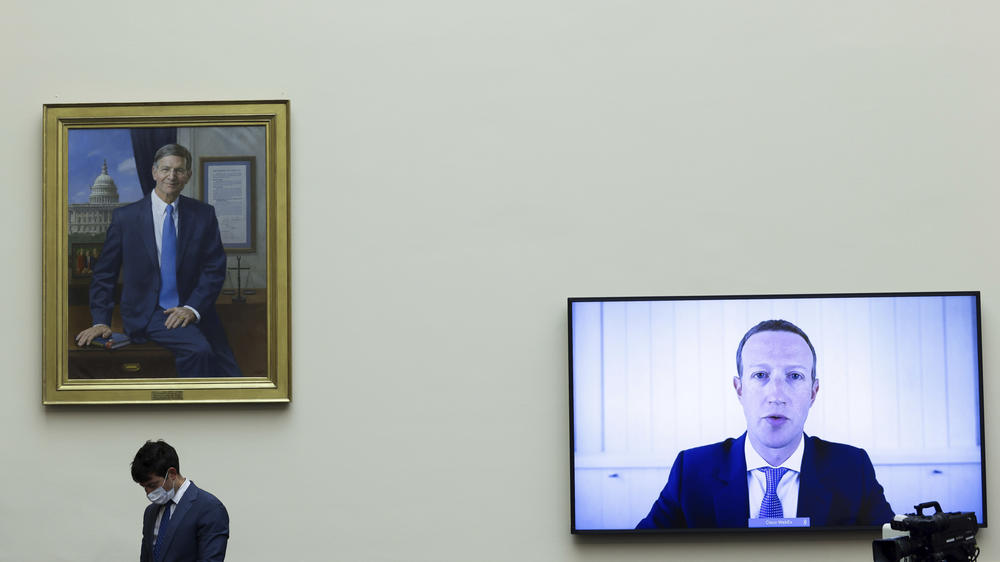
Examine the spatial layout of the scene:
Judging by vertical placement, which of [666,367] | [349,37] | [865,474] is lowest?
[865,474]

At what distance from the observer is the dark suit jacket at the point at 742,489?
21.7ft

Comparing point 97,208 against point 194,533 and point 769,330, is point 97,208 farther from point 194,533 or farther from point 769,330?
point 769,330

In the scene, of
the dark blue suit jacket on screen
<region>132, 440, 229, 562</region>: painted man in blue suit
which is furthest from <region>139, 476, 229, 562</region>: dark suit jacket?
the dark blue suit jacket on screen

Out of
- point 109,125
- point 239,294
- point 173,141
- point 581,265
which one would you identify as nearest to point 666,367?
point 581,265

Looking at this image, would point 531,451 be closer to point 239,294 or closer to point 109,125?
point 239,294

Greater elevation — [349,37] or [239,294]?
[349,37]

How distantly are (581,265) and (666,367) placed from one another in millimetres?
921

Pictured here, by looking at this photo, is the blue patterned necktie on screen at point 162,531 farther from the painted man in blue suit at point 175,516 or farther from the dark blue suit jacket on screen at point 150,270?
the dark blue suit jacket on screen at point 150,270

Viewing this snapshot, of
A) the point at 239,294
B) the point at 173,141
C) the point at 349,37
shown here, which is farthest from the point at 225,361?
the point at 349,37

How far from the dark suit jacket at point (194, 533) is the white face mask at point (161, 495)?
0.30 feet

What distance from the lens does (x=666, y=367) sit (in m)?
6.67

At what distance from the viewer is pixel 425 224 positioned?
22.5 feet

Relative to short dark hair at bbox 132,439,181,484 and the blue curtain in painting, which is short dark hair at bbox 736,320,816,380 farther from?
the blue curtain in painting

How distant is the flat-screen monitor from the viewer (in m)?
6.61
